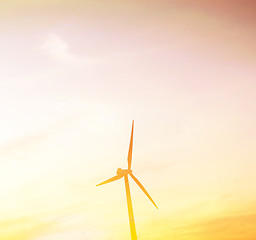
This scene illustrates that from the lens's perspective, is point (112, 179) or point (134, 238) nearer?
point (134, 238)

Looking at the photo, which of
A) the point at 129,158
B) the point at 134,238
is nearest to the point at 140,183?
the point at 129,158

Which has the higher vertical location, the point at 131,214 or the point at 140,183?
the point at 140,183

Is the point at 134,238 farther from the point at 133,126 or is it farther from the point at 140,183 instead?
the point at 133,126

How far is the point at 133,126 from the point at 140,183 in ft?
67.5

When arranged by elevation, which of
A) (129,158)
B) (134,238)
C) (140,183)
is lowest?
(134,238)

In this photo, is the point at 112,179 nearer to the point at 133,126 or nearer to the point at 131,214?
the point at 131,214

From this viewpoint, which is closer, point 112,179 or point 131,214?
point 131,214

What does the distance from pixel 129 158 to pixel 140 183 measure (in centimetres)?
1003

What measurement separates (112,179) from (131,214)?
623 inches

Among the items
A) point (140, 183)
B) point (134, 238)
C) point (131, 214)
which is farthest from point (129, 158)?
point (134, 238)

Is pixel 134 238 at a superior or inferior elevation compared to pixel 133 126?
inferior

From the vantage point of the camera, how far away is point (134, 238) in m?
104

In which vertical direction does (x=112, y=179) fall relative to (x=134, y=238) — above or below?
above

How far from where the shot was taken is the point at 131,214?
102125 millimetres
